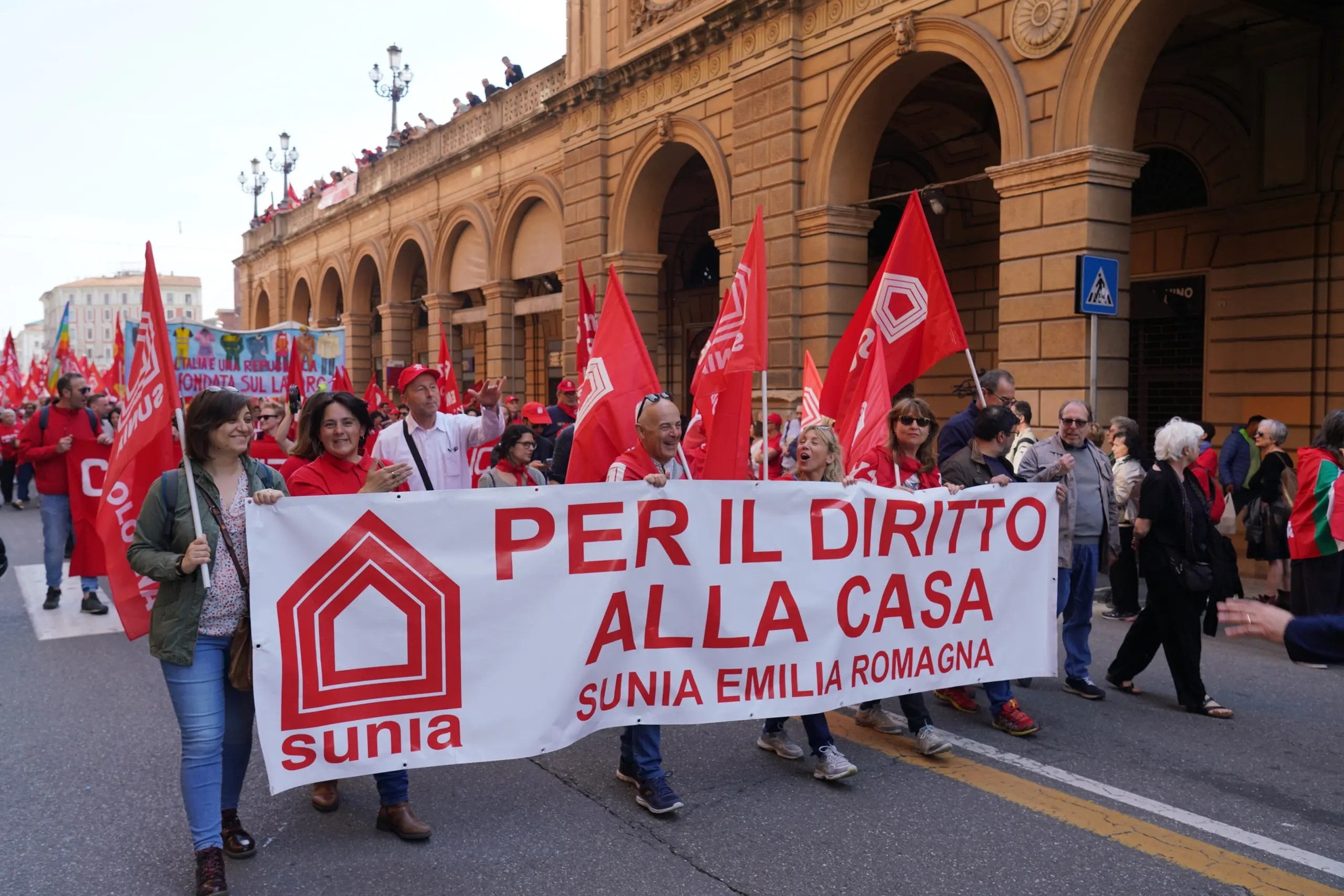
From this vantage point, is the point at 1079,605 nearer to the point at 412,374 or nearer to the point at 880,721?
the point at 880,721

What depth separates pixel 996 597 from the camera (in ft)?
17.3

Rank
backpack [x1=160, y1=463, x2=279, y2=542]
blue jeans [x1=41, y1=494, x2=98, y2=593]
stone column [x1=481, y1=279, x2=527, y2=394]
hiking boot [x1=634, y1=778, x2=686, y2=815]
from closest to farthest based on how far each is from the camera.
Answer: backpack [x1=160, y1=463, x2=279, y2=542] → hiking boot [x1=634, y1=778, x2=686, y2=815] → blue jeans [x1=41, y1=494, x2=98, y2=593] → stone column [x1=481, y1=279, x2=527, y2=394]

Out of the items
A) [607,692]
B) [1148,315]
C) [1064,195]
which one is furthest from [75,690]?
[1148,315]

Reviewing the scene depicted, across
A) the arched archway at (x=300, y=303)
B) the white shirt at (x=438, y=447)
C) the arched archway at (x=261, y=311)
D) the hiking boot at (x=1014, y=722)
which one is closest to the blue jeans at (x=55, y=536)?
the white shirt at (x=438, y=447)

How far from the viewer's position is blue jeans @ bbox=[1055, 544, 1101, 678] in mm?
6230

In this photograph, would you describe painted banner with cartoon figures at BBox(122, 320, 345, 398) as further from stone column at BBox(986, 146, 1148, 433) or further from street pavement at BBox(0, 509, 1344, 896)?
stone column at BBox(986, 146, 1148, 433)

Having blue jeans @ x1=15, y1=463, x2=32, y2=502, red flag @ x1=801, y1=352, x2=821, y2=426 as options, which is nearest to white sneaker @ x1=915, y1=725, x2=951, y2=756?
red flag @ x1=801, y1=352, x2=821, y2=426

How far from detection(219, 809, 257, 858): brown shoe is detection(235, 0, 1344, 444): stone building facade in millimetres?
9463

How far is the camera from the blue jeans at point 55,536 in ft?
29.7

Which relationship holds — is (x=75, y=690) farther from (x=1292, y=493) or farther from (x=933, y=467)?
(x=1292, y=493)

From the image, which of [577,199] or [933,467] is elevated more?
[577,199]

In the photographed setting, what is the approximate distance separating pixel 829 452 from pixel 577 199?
15842mm

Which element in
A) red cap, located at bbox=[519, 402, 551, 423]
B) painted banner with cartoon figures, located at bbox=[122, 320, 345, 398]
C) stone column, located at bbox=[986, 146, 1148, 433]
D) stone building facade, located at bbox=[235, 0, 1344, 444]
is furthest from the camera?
painted banner with cartoon figures, located at bbox=[122, 320, 345, 398]

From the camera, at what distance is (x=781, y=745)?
5.09 meters
